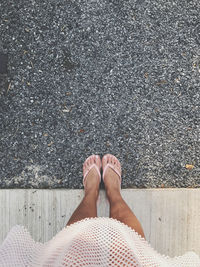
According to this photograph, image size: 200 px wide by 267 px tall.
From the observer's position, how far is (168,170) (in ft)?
5.77

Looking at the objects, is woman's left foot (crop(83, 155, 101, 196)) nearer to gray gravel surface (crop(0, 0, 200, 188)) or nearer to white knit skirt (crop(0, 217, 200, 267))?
gray gravel surface (crop(0, 0, 200, 188))

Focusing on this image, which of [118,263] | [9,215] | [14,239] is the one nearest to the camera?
[118,263]

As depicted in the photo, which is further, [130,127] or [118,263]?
[130,127]

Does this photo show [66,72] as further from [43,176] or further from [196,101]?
[196,101]

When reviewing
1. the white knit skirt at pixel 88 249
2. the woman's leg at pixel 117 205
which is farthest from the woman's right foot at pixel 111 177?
the white knit skirt at pixel 88 249

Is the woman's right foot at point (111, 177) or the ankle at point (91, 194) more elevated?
the woman's right foot at point (111, 177)

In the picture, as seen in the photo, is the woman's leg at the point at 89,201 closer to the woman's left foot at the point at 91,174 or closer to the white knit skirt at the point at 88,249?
the woman's left foot at the point at 91,174

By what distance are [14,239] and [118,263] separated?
65 cm

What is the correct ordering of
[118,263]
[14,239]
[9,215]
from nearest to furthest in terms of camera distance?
[118,263] < [14,239] < [9,215]

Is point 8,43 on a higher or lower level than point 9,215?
higher

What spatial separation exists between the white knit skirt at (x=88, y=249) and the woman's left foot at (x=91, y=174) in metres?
0.37

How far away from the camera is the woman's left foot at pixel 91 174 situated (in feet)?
5.48

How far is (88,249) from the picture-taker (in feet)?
3.61

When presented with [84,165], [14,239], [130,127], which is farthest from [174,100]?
[14,239]
